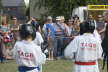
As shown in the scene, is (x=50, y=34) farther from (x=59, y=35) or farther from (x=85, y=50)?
(x=85, y=50)

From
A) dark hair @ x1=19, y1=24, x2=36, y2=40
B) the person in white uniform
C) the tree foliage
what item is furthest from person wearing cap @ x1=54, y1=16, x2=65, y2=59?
the tree foliage

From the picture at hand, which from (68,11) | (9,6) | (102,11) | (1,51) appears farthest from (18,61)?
(9,6)

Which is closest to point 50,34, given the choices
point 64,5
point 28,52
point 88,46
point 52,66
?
point 52,66

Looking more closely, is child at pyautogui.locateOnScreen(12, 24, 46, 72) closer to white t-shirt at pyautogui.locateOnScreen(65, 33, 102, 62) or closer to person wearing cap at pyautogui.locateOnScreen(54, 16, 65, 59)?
white t-shirt at pyautogui.locateOnScreen(65, 33, 102, 62)

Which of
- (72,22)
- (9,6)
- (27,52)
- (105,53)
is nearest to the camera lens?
(27,52)

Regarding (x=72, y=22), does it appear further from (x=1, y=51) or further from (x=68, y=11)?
(x=68, y=11)

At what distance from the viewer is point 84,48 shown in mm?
7316

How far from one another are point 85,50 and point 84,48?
1.8 inches

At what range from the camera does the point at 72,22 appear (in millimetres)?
16188

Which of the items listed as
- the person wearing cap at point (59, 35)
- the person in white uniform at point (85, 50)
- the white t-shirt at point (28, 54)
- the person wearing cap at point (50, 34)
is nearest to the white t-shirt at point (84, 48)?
the person in white uniform at point (85, 50)

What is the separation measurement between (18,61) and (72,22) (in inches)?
368

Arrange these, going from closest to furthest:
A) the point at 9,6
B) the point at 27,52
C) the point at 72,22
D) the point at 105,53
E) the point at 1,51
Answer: the point at 27,52, the point at 105,53, the point at 1,51, the point at 72,22, the point at 9,6

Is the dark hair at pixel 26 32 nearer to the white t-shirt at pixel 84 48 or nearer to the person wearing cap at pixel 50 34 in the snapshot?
the white t-shirt at pixel 84 48

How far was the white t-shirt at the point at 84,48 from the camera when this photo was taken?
727 centimetres
